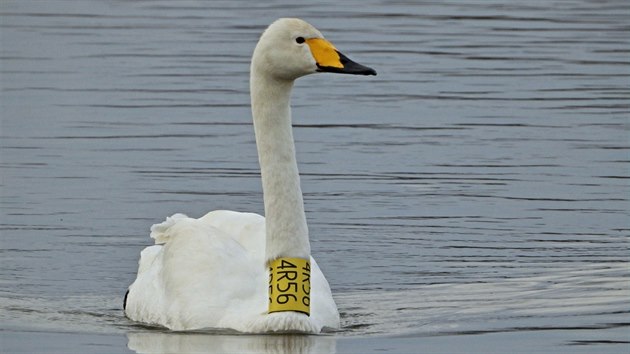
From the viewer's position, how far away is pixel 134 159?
17953mm

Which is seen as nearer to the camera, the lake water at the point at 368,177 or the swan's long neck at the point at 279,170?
the swan's long neck at the point at 279,170

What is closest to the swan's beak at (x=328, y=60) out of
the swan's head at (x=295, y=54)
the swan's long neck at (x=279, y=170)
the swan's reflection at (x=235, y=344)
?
the swan's head at (x=295, y=54)

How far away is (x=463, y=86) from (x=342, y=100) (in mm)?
1627

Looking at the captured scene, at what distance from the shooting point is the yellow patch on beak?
451 inches

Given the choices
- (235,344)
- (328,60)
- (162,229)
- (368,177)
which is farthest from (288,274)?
(368,177)

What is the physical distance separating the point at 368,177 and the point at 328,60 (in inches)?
232

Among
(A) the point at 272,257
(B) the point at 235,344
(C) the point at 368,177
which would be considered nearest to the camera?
(B) the point at 235,344

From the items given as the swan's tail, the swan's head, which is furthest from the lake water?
the swan's head

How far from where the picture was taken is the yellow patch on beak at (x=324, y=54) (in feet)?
37.6

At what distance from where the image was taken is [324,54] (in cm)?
1148

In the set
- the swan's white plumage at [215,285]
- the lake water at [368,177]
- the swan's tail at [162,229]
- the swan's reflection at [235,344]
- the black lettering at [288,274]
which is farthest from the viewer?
the swan's tail at [162,229]

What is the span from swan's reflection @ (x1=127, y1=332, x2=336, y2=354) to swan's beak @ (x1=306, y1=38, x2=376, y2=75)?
1.60 m

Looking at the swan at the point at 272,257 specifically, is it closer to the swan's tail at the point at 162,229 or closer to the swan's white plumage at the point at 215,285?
the swan's white plumage at the point at 215,285

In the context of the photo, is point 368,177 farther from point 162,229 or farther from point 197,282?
point 197,282
